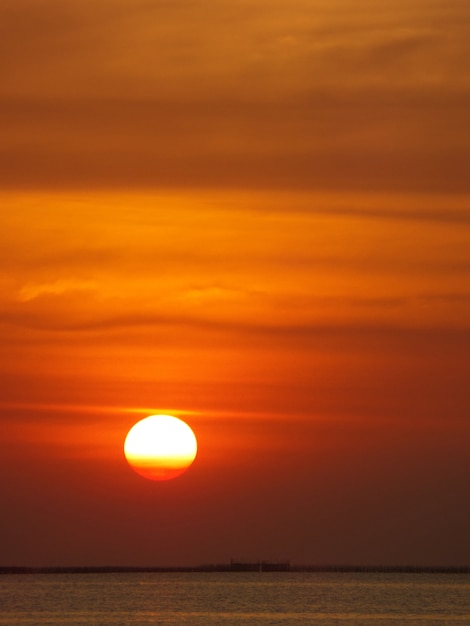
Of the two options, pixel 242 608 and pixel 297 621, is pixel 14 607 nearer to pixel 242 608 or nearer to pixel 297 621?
pixel 242 608

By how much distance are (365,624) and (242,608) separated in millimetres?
25550

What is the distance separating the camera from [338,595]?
179 meters

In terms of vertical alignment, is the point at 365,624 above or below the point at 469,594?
below

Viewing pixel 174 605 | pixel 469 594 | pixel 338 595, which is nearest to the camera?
pixel 174 605

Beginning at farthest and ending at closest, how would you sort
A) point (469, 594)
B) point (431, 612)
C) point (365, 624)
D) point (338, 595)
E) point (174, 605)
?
point (469, 594) < point (338, 595) < point (174, 605) < point (431, 612) < point (365, 624)

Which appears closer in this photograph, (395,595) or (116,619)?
(116,619)

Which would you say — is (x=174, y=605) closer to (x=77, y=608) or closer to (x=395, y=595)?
(x=77, y=608)

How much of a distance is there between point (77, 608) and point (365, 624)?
3851cm

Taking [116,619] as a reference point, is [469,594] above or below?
above

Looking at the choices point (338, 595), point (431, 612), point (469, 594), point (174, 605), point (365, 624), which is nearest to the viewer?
point (365, 624)

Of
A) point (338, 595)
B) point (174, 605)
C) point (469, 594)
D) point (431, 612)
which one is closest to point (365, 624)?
point (431, 612)

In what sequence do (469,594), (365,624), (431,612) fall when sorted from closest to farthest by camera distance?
1. (365,624)
2. (431,612)
3. (469,594)

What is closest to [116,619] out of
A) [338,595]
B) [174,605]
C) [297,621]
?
[297,621]

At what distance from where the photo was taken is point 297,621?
11838 cm
